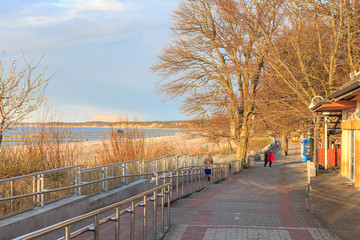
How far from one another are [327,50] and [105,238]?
20.6 metres

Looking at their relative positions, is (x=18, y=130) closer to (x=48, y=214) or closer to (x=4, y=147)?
(x=4, y=147)

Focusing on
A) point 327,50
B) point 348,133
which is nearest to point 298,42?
point 327,50

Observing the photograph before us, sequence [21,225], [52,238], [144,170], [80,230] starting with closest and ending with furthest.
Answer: [52,238], [80,230], [21,225], [144,170]

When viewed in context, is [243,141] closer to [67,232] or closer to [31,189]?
[31,189]

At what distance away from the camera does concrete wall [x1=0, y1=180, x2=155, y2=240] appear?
21.8ft

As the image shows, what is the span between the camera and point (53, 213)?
793 centimetres

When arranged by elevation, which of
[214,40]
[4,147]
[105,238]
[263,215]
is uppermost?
[214,40]

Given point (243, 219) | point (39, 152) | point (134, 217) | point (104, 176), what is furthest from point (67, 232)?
point (39, 152)

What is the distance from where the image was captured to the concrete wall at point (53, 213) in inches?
261

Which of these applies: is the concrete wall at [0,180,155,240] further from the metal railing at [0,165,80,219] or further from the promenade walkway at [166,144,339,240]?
the promenade walkway at [166,144,339,240]

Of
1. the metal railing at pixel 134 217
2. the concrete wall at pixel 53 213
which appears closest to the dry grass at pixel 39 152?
the concrete wall at pixel 53 213

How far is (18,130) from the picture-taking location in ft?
37.1

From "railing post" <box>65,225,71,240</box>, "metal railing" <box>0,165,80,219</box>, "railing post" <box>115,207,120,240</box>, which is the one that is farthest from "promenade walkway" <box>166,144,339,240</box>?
"railing post" <box>65,225,71,240</box>

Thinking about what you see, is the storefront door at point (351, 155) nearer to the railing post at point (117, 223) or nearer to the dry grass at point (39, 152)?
the dry grass at point (39, 152)
